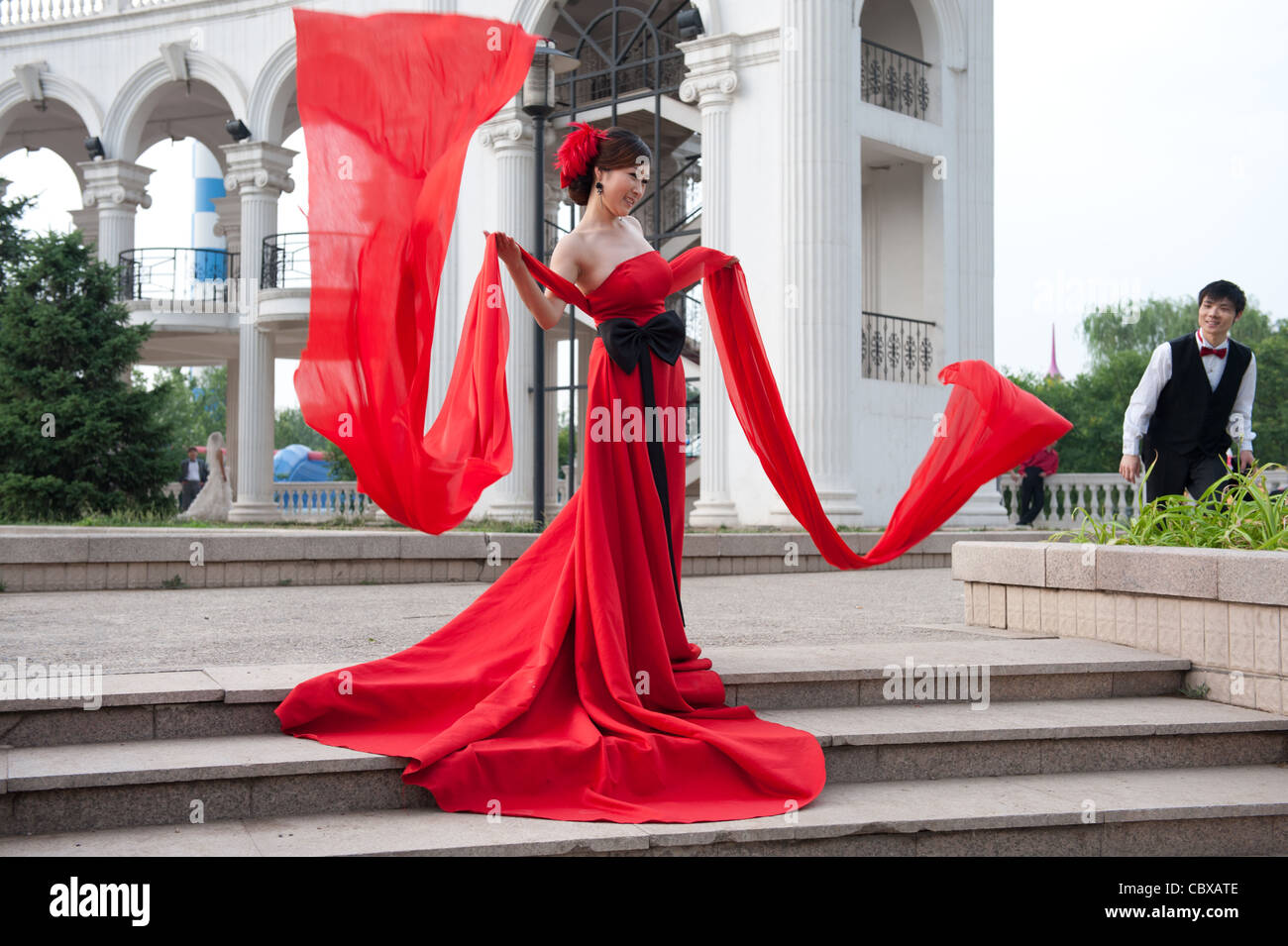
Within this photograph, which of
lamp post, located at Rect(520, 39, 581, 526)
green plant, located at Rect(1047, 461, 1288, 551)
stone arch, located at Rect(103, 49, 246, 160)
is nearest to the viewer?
green plant, located at Rect(1047, 461, 1288, 551)

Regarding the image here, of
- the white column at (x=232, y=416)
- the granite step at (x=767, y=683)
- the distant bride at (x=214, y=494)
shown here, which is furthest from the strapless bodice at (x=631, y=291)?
the white column at (x=232, y=416)

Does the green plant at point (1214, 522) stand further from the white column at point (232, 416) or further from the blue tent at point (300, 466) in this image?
the blue tent at point (300, 466)

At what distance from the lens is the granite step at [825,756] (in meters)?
3.79

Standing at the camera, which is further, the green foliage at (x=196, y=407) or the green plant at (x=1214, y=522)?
the green foliage at (x=196, y=407)

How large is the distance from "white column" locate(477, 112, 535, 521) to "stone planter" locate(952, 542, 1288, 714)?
509 inches

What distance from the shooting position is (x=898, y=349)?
60.2ft

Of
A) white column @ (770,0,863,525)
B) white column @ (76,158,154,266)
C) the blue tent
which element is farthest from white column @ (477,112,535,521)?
the blue tent

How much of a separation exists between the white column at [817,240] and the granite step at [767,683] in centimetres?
1002

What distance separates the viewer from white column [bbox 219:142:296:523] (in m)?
22.7

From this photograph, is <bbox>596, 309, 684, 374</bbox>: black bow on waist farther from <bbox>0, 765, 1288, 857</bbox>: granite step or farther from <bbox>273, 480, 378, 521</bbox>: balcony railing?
<bbox>273, 480, 378, 521</bbox>: balcony railing

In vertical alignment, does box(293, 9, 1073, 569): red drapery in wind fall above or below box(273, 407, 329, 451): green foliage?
below
